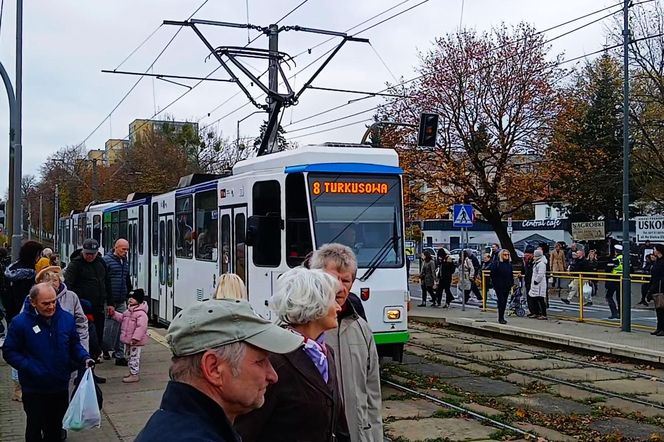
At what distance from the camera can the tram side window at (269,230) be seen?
10984mm

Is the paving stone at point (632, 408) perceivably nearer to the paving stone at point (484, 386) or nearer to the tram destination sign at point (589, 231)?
the paving stone at point (484, 386)

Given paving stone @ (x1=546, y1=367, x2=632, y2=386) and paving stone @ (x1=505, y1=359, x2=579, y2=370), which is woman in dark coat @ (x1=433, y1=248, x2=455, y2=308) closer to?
paving stone @ (x1=505, y1=359, x2=579, y2=370)

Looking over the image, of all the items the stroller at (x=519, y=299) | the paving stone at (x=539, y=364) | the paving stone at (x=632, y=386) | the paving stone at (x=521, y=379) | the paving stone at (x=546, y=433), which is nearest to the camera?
the paving stone at (x=546, y=433)

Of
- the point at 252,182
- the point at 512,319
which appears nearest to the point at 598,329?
the point at 512,319

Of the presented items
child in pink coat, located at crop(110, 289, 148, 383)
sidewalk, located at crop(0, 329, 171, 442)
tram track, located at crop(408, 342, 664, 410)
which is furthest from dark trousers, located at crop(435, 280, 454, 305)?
child in pink coat, located at crop(110, 289, 148, 383)

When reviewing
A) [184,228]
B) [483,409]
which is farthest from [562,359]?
[184,228]

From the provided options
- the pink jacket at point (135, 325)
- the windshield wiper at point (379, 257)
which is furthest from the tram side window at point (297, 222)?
the pink jacket at point (135, 325)

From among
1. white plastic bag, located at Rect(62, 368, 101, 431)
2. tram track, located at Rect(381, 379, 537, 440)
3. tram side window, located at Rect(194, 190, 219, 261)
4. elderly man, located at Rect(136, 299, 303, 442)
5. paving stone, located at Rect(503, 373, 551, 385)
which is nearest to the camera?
elderly man, located at Rect(136, 299, 303, 442)

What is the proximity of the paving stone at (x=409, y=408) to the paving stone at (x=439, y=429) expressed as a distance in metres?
0.31

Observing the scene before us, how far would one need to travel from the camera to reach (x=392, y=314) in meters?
10.9

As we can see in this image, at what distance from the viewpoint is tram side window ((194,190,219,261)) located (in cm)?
1355

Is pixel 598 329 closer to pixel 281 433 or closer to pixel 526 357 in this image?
pixel 526 357

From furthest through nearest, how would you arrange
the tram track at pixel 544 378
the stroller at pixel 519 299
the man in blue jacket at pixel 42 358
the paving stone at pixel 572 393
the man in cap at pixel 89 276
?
the stroller at pixel 519 299
the paving stone at pixel 572 393
the tram track at pixel 544 378
the man in cap at pixel 89 276
the man in blue jacket at pixel 42 358

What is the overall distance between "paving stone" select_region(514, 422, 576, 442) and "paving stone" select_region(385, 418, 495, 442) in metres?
0.42
